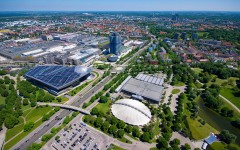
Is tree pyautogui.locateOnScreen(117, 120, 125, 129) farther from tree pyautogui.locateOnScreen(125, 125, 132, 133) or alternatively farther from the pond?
the pond

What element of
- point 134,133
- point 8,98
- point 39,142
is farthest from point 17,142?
point 134,133

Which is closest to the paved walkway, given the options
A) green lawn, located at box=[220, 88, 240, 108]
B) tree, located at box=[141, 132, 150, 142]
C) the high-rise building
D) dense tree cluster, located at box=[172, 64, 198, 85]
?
tree, located at box=[141, 132, 150, 142]

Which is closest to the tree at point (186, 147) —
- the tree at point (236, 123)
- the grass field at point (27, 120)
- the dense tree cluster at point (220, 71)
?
the tree at point (236, 123)

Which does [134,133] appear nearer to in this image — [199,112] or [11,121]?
[199,112]

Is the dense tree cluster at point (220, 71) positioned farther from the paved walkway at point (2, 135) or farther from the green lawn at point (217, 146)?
the paved walkway at point (2, 135)

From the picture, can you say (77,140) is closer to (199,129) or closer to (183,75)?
(199,129)

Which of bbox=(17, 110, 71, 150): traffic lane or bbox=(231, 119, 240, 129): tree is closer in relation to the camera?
bbox=(17, 110, 71, 150): traffic lane

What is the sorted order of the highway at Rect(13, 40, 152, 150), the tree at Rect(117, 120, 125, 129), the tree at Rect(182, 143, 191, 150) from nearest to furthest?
the tree at Rect(182, 143, 191, 150), the highway at Rect(13, 40, 152, 150), the tree at Rect(117, 120, 125, 129)
